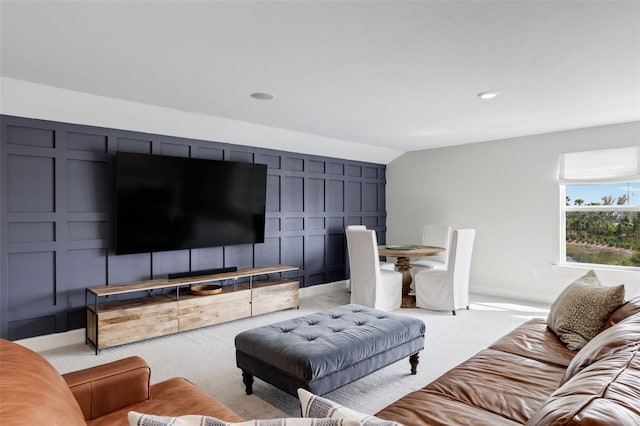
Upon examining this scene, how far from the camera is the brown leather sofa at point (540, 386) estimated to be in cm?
90

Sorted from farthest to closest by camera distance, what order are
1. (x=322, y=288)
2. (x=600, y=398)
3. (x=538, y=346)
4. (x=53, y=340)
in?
(x=322, y=288) < (x=53, y=340) < (x=538, y=346) < (x=600, y=398)

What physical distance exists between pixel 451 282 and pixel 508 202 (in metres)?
1.78

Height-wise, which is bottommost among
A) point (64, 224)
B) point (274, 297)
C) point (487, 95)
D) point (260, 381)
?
point (260, 381)

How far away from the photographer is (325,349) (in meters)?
2.40

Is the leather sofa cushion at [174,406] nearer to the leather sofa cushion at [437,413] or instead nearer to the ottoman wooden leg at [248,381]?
the leather sofa cushion at [437,413]

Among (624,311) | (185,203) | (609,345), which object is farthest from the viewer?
(185,203)

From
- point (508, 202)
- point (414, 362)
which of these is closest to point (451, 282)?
point (508, 202)

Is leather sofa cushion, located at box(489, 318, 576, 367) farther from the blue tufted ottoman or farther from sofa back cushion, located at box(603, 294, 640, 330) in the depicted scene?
the blue tufted ottoman

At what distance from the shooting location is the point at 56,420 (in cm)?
94

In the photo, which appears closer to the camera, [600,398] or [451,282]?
[600,398]

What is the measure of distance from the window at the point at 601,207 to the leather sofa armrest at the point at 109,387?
5.44 metres

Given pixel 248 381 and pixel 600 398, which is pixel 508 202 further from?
pixel 600 398

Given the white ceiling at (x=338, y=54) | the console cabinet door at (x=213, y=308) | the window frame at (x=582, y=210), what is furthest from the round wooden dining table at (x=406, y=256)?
the console cabinet door at (x=213, y=308)

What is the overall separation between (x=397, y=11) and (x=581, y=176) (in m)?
4.27
